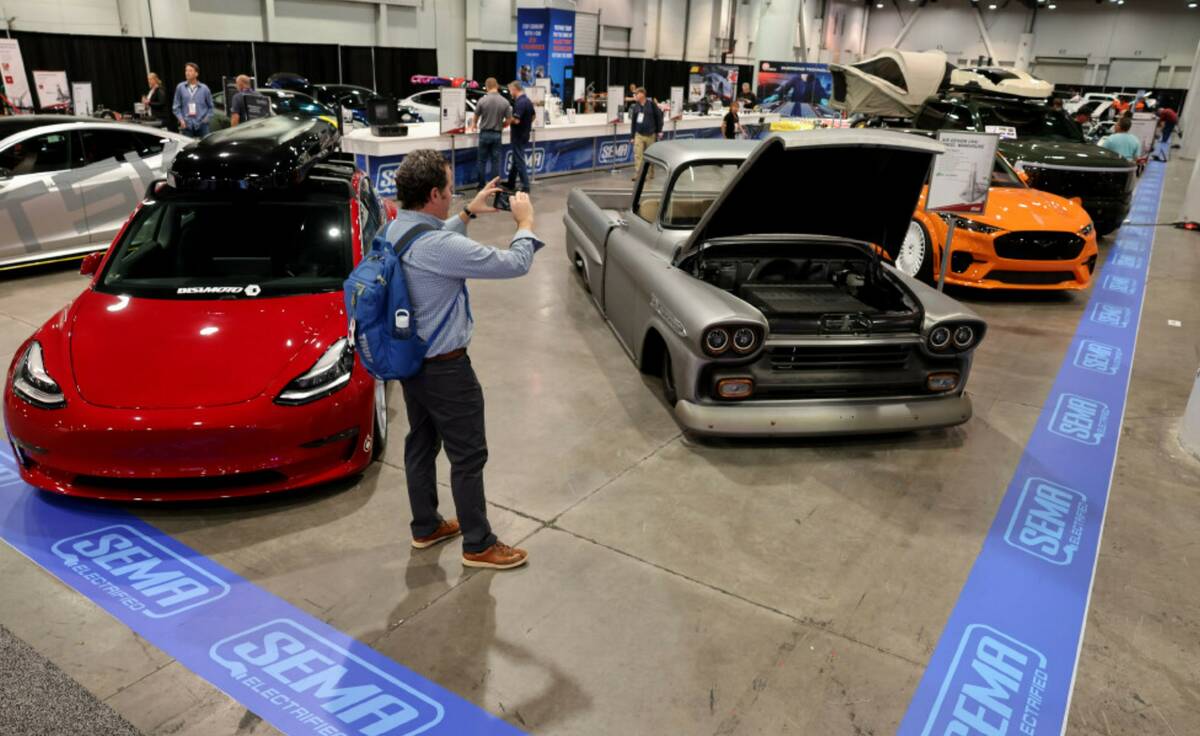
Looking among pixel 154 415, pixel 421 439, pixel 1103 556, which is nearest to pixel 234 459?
pixel 154 415

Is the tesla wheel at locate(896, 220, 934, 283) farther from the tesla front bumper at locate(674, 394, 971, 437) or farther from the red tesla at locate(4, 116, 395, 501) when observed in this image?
the red tesla at locate(4, 116, 395, 501)

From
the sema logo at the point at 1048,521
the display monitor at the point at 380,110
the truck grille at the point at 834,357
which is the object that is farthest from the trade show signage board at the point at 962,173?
the display monitor at the point at 380,110

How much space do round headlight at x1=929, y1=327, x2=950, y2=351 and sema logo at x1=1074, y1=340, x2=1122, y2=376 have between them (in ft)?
8.42

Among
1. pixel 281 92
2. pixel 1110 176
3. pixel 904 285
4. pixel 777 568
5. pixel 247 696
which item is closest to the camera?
pixel 247 696

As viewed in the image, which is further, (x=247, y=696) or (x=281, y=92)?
(x=281, y=92)

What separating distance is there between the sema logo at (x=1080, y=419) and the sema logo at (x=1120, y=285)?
395cm

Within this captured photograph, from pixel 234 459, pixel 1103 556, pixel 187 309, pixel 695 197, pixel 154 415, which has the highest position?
pixel 695 197

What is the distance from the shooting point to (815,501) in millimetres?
3943

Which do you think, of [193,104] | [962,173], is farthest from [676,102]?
[962,173]

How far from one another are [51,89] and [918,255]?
13.5 meters

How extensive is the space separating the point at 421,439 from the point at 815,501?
6.63 feet

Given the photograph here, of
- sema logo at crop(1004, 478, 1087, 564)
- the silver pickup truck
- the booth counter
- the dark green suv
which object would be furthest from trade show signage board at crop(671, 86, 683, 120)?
sema logo at crop(1004, 478, 1087, 564)

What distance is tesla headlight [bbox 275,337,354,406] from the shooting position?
3504 millimetres

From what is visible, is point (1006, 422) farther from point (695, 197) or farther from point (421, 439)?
point (421, 439)
